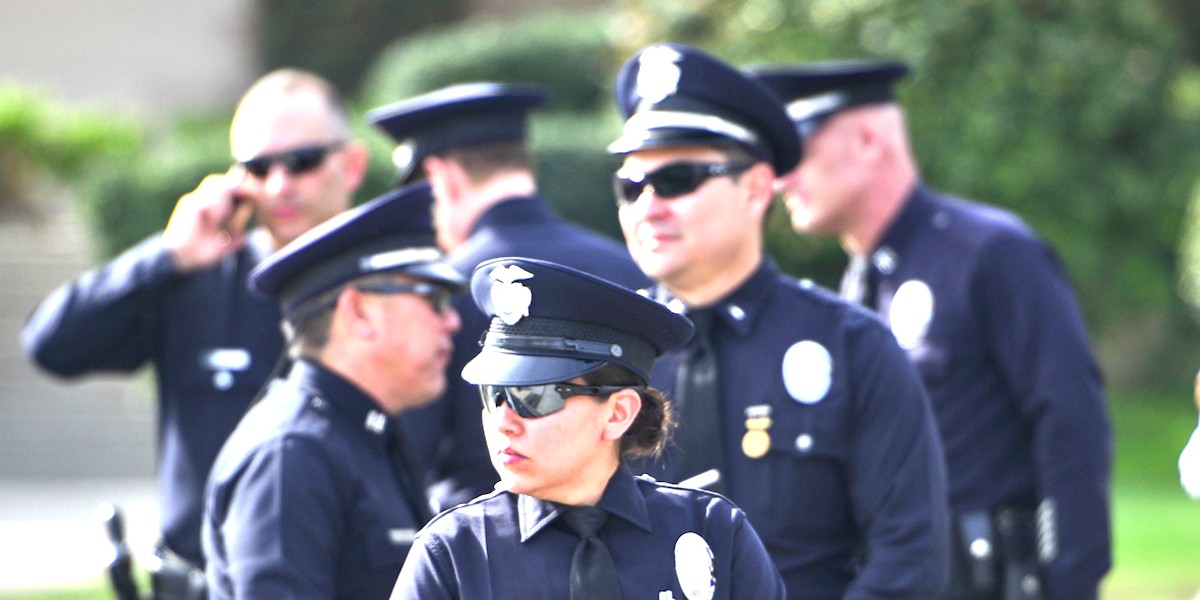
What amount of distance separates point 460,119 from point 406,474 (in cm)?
139

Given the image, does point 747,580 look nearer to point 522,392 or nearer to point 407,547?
point 522,392

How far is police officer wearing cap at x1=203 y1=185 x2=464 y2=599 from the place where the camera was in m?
3.37

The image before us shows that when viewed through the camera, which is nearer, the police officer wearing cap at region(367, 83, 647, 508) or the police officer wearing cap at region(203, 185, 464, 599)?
the police officer wearing cap at region(203, 185, 464, 599)

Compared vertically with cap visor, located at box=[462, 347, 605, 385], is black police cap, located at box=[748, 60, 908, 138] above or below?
above

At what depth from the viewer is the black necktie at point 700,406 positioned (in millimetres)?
3709

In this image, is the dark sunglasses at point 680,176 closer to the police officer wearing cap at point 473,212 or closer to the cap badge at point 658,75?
the cap badge at point 658,75

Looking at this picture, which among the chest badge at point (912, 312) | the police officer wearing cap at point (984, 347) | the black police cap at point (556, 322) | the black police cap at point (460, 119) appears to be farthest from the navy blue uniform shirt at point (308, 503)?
the chest badge at point (912, 312)

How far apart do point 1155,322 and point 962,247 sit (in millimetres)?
13164

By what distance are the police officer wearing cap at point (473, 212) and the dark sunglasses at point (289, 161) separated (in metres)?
0.23

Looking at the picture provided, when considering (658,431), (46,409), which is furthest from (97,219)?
(658,431)

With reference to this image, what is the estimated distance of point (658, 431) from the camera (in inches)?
116

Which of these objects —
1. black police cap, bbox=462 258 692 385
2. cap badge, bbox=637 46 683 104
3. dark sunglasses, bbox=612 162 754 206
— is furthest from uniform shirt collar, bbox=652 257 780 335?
black police cap, bbox=462 258 692 385

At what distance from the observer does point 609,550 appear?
2785 mm

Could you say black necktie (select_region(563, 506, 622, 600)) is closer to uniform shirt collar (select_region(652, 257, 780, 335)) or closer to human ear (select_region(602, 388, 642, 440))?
human ear (select_region(602, 388, 642, 440))
